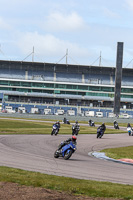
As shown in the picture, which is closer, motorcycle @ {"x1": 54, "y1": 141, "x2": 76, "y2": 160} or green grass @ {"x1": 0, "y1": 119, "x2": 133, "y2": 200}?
green grass @ {"x1": 0, "y1": 119, "x2": 133, "y2": 200}

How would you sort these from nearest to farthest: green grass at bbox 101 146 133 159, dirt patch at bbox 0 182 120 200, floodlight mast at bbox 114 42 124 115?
dirt patch at bbox 0 182 120 200
green grass at bbox 101 146 133 159
floodlight mast at bbox 114 42 124 115

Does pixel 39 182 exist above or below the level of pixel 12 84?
below

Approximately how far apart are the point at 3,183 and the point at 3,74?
378ft

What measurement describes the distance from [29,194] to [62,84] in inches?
4405

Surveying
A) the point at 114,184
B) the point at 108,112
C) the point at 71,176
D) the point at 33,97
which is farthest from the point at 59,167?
the point at 33,97

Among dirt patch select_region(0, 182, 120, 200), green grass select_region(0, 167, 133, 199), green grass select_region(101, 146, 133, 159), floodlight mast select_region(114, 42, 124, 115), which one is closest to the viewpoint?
dirt patch select_region(0, 182, 120, 200)

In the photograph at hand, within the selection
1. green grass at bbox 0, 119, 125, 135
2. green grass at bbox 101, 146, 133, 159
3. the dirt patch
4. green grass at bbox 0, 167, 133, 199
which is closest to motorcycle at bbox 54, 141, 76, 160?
green grass at bbox 101, 146, 133, 159

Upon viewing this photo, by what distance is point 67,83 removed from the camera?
400 feet

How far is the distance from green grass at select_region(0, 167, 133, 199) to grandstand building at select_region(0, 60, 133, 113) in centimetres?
10252

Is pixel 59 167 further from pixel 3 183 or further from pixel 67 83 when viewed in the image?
pixel 67 83

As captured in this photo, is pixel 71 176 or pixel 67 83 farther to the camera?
pixel 67 83

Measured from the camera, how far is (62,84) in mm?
121875

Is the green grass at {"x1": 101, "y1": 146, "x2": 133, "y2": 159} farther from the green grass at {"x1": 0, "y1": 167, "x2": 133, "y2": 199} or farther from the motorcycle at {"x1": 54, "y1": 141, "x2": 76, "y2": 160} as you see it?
the green grass at {"x1": 0, "y1": 167, "x2": 133, "y2": 199}

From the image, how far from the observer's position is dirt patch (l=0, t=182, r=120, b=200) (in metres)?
9.84
